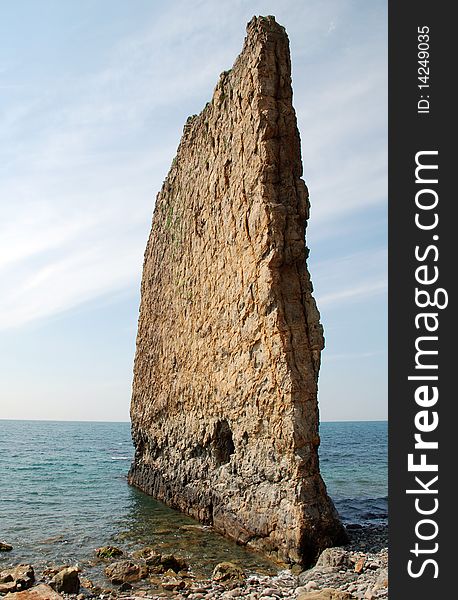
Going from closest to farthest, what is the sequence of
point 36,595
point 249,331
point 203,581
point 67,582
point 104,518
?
point 36,595, point 67,582, point 203,581, point 249,331, point 104,518

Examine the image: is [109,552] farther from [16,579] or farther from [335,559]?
[335,559]

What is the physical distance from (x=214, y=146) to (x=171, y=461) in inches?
476

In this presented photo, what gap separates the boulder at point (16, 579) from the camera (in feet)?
36.9

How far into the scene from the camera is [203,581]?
12.1 metres

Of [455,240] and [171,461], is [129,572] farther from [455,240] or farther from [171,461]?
[455,240]

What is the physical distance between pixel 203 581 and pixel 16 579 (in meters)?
4.12

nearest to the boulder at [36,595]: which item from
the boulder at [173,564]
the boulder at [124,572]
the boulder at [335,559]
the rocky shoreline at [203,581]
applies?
the rocky shoreline at [203,581]

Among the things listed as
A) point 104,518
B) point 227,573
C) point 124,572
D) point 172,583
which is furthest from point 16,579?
point 104,518

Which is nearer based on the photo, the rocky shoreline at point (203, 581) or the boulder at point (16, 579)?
the rocky shoreline at point (203, 581)

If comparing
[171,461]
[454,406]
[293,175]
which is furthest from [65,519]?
[454,406]

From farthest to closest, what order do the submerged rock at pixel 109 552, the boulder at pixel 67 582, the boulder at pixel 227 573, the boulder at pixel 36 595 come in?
the submerged rock at pixel 109 552, the boulder at pixel 227 573, the boulder at pixel 67 582, the boulder at pixel 36 595

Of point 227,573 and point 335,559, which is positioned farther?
point 227,573

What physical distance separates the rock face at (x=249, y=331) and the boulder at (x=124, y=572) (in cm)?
329

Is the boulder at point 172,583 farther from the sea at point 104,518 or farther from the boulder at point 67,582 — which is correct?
the boulder at point 67,582
